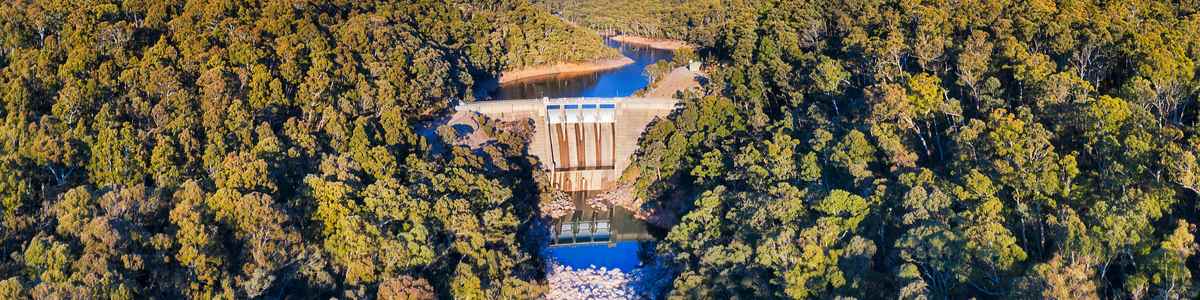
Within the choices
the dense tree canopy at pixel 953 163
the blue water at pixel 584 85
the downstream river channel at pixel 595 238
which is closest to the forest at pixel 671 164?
the dense tree canopy at pixel 953 163

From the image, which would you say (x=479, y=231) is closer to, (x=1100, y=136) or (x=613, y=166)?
(x=613, y=166)

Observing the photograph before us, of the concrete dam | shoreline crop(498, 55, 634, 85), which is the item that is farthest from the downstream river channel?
shoreline crop(498, 55, 634, 85)

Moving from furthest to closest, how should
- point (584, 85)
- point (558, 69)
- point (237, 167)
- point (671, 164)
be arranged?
point (558, 69) < point (584, 85) < point (671, 164) < point (237, 167)

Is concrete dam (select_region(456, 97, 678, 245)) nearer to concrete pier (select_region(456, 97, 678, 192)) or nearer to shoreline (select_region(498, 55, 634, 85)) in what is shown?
concrete pier (select_region(456, 97, 678, 192))

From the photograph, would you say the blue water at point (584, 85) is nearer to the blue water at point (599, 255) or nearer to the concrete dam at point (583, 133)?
the concrete dam at point (583, 133)

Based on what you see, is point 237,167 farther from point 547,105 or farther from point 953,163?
point 953,163

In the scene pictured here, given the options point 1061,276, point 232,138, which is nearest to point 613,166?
point 232,138

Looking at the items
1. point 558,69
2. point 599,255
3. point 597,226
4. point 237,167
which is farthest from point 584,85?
point 237,167
